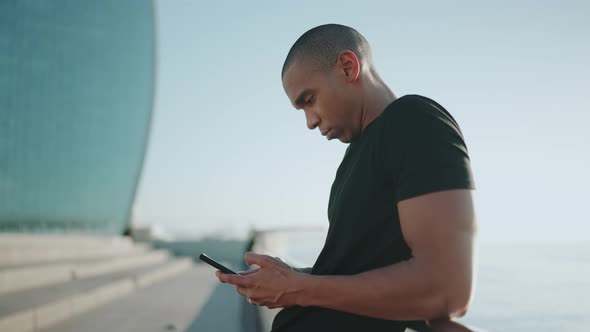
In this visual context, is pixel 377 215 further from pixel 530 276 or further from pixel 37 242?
pixel 37 242

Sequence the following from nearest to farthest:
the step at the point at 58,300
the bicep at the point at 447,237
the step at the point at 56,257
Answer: the bicep at the point at 447,237
the step at the point at 58,300
the step at the point at 56,257

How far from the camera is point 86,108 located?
17188 millimetres

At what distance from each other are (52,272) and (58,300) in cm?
143

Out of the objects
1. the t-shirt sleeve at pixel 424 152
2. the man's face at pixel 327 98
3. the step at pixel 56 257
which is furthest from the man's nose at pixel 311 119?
the step at pixel 56 257

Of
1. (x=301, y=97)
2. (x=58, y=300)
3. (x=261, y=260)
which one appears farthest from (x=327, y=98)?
(x=58, y=300)

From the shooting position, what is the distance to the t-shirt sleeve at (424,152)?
29.9 inches

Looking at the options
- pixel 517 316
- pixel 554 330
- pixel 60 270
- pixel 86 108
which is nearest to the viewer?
pixel 554 330

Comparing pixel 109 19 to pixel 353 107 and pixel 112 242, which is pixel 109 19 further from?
pixel 353 107

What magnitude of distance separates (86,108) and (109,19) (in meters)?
3.59

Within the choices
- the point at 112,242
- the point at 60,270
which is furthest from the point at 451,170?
the point at 112,242

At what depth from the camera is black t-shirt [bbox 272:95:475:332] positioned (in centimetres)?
77

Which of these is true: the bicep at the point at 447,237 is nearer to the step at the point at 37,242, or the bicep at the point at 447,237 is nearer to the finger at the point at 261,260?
the finger at the point at 261,260

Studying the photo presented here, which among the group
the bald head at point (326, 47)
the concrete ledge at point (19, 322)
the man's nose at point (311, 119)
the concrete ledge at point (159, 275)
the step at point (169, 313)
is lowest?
the concrete ledge at point (159, 275)

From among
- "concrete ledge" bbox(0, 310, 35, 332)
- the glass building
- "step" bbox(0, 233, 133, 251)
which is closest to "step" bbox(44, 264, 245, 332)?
"concrete ledge" bbox(0, 310, 35, 332)
